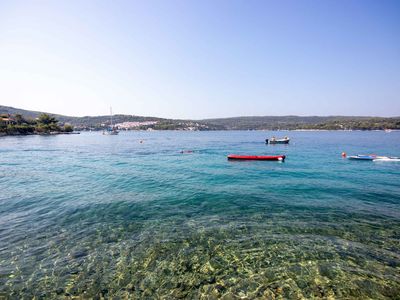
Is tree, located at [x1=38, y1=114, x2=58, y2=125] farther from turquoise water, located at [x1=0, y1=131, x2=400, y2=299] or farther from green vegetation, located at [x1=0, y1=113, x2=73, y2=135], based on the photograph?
turquoise water, located at [x1=0, y1=131, x2=400, y2=299]

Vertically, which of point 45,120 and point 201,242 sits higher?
point 45,120

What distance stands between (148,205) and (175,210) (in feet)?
7.73

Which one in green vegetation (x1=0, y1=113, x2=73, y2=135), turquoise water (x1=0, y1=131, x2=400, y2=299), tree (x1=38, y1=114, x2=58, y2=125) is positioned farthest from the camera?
tree (x1=38, y1=114, x2=58, y2=125)

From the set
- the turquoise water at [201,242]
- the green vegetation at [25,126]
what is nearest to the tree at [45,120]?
the green vegetation at [25,126]

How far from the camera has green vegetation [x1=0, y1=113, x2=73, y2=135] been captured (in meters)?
127

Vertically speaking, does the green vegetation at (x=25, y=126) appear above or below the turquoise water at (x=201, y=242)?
above

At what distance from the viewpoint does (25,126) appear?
135m

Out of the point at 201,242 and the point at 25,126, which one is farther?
the point at 25,126

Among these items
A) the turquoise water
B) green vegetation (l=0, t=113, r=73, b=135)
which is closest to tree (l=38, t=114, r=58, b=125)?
green vegetation (l=0, t=113, r=73, b=135)

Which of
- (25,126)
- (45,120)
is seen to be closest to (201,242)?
(25,126)

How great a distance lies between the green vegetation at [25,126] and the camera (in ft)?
417

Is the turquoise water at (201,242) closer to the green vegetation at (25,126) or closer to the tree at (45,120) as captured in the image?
the green vegetation at (25,126)

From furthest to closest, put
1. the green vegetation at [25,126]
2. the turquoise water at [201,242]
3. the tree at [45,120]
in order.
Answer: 1. the tree at [45,120]
2. the green vegetation at [25,126]
3. the turquoise water at [201,242]

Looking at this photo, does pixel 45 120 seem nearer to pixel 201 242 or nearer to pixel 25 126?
pixel 25 126
